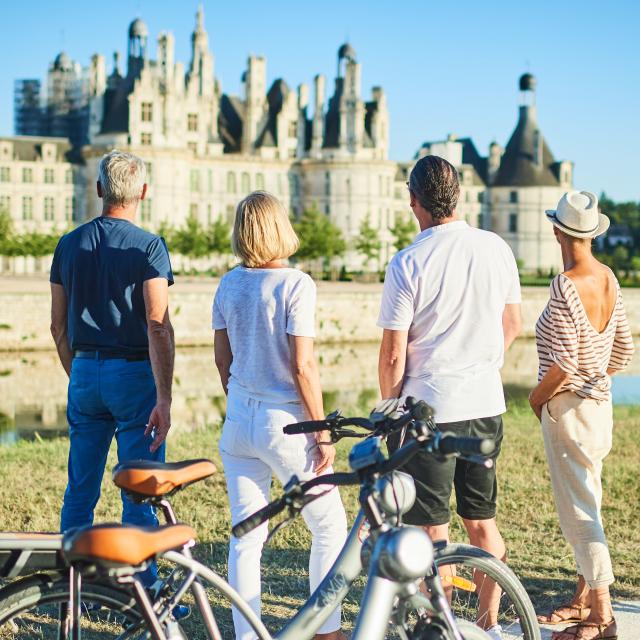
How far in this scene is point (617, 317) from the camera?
3270 millimetres

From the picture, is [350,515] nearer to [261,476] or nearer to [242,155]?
[261,476]

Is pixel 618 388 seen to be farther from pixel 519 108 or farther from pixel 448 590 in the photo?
pixel 519 108

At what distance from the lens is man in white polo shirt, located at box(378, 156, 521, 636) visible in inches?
111

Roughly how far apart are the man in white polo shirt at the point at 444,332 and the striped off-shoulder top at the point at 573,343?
0.97ft

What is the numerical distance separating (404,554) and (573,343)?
1.52 meters

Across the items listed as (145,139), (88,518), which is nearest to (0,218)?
(145,139)

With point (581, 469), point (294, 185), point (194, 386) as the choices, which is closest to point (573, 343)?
point (581, 469)

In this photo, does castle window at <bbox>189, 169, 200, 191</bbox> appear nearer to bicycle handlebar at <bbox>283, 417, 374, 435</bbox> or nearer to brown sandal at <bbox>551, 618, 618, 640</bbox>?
brown sandal at <bbox>551, 618, 618, 640</bbox>

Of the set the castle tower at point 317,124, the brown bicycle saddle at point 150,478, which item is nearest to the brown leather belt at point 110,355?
the brown bicycle saddle at point 150,478

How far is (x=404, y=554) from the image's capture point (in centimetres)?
179

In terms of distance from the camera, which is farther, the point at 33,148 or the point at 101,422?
the point at 33,148

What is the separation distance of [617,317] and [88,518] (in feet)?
6.24

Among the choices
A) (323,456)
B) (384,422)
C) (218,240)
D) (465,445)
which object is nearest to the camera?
(465,445)

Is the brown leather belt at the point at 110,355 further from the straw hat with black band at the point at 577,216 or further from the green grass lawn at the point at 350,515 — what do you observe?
the straw hat with black band at the point at 577,216
